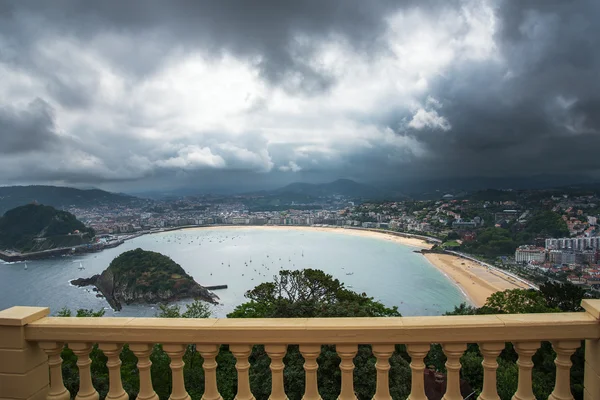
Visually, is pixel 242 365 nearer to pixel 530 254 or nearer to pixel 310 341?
pixel 310 341

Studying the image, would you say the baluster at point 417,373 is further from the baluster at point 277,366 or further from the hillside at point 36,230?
the hillside at point 36,230

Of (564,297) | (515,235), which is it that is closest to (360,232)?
(515,235)

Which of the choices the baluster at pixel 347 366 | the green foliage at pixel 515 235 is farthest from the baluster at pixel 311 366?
the green foliage at pixel 515 235

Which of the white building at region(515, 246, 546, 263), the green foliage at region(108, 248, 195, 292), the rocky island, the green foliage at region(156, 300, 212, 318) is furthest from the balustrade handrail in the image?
the white building at region(515, 246, 546, 263)

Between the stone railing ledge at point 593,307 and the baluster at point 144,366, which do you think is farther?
the baluster at point 144,366

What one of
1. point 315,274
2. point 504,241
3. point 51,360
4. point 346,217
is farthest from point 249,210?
point 51,360

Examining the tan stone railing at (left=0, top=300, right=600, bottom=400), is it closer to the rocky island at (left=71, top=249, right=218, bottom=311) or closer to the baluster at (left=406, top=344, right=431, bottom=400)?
the baluster at (left=406, top=344, right=431, bottom=400)
